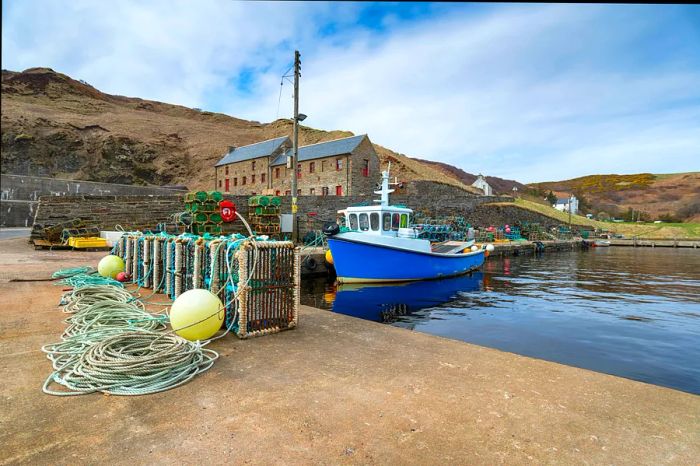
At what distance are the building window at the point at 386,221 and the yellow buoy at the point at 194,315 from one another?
10.3 m

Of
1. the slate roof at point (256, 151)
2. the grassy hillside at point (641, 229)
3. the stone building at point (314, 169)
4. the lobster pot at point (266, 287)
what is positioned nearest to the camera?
the lobster pot at point (266, 287)

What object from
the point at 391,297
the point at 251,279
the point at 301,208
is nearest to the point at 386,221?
the point at 391,297

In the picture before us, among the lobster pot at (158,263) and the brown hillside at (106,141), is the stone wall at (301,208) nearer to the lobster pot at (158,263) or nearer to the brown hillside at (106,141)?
the brown hillside at (106,141)

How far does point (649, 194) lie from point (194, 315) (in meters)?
123

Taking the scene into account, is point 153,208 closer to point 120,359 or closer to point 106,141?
point 120,359

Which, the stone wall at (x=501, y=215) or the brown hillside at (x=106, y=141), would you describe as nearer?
the stone wall at (x=501, y=215)

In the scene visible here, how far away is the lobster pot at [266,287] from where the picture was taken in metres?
4.31

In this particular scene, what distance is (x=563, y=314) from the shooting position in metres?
9.26

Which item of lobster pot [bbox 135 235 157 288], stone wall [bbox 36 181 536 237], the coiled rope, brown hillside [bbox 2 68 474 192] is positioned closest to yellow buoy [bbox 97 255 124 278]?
lobster pot [bbox 135 235 157 288]

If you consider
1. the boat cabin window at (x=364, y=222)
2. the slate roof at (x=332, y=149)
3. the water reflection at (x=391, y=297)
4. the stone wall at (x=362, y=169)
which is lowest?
the water reflection at (x=391, y=297)

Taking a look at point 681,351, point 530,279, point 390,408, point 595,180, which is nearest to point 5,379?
point 390,408

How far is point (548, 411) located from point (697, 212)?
10038 cm

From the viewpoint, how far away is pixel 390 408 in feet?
9.09

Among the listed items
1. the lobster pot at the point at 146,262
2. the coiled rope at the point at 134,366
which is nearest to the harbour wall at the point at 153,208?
the lobster pot at the point at 146,262
